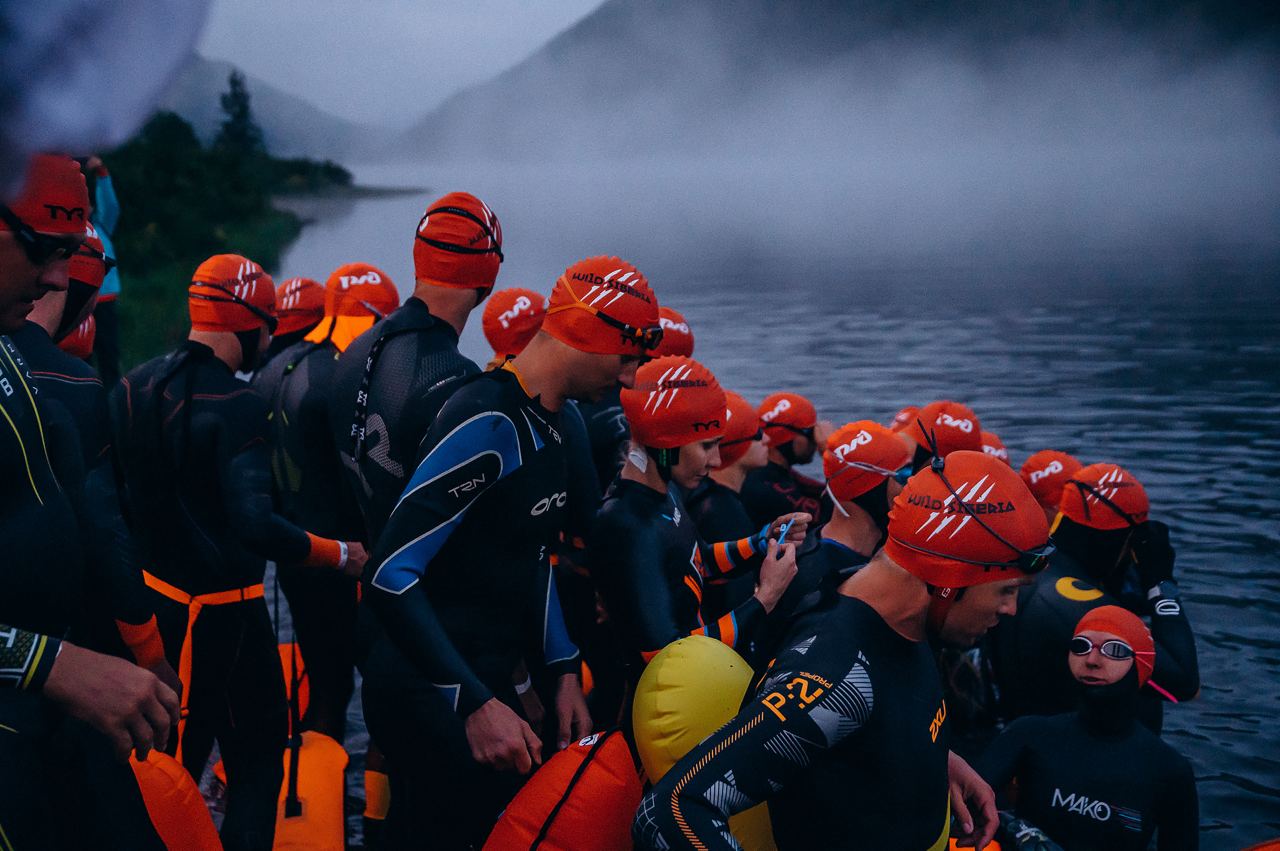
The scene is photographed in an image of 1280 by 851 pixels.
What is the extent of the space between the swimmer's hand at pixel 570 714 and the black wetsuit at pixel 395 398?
0.99 metres

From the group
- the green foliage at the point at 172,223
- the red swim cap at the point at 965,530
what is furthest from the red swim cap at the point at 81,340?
the green foliage at the point at 172,223

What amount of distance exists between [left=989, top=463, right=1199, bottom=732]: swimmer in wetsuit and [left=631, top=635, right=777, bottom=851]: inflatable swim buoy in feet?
10.4

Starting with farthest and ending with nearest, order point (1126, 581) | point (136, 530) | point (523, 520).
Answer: point (1126, 581) → point (136, 530) → point (523, 520)

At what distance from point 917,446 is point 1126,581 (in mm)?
1600

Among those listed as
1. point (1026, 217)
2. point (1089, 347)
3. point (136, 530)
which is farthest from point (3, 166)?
point (1026, 217)

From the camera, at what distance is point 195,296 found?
5242 mm

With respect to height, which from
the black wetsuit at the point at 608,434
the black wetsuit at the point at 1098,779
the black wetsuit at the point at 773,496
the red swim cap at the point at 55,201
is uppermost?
the red swim cap at the point at 55,201

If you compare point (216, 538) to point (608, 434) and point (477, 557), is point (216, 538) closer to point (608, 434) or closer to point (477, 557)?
point (477, 557)

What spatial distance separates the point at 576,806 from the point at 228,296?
9.95 feet

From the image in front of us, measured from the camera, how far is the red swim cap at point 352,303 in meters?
6.98

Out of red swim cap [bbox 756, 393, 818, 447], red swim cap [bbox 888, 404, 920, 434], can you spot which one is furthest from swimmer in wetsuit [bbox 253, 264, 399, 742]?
Result: red swim cap [bbox 888, 404, 920, 434]

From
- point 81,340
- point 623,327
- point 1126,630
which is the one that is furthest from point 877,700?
point 81,340

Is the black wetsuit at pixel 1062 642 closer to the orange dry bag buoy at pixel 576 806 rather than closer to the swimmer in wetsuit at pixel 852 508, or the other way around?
the swimmer in wetsuit at pixel 852 508

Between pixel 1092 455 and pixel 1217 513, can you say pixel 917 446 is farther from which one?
pixel 1092 455
